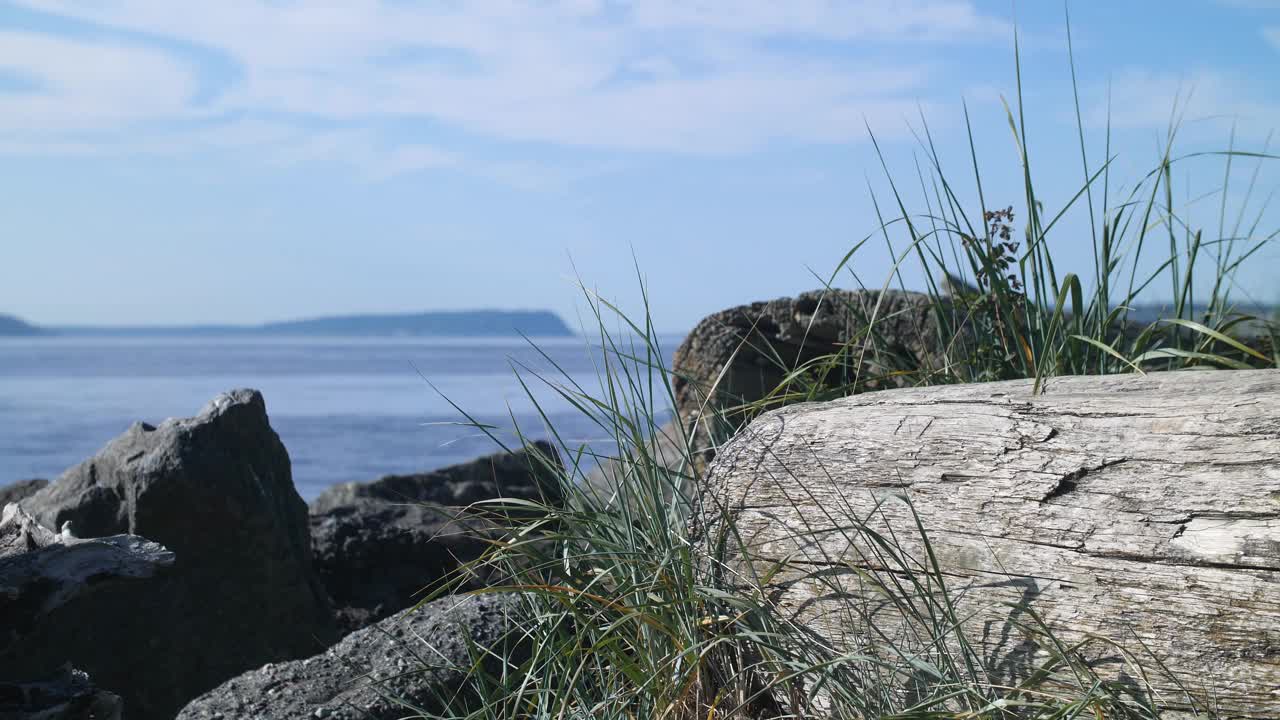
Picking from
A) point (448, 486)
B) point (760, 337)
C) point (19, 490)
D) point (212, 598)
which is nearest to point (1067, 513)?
point (760, 337)

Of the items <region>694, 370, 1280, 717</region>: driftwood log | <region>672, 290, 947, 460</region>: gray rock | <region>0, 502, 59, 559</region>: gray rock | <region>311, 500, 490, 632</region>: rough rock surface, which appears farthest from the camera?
<region>311, 500, 490, 632</region>: rough rock surface

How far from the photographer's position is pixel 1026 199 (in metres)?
3.49

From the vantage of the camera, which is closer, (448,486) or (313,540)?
(313,540)

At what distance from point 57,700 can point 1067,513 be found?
9.00 feet

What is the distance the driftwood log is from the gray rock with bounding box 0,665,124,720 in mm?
1820

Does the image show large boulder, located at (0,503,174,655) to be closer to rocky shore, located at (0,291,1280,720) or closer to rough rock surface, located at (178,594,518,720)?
rocky shore, located at (0,291,1280,720)

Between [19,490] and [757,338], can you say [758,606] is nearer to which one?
[757,338]

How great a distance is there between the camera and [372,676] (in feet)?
11.0

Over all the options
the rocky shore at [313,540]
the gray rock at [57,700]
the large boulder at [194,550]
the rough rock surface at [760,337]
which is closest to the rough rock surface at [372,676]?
the rocky shore at [313,540]

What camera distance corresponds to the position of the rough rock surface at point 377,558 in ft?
18.0

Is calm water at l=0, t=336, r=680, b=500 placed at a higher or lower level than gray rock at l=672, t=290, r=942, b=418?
lower

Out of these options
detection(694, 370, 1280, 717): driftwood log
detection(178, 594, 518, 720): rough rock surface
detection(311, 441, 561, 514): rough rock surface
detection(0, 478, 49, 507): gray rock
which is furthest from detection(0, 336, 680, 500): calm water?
detection(0, 478, 49, 507): gray rock

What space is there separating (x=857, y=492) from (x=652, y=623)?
25.4 inches

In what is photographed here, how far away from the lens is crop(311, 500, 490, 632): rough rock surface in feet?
18.0
